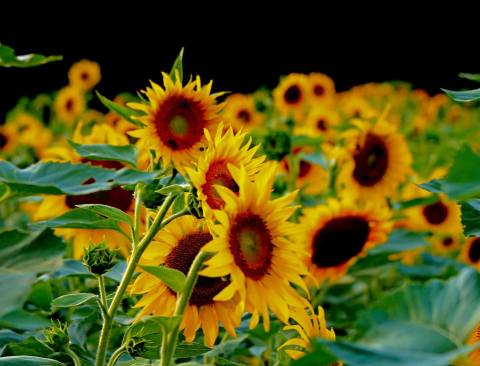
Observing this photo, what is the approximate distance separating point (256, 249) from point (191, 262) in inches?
6.6

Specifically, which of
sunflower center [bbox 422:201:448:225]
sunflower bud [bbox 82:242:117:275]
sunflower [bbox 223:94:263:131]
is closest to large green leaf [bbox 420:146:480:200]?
sunflower bud [bbox 82:242:117:275]

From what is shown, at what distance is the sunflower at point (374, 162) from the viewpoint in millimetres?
2256

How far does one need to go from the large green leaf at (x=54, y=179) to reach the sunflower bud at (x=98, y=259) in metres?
0.13

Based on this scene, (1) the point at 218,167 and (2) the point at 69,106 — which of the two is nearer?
(1) the point at 218,167

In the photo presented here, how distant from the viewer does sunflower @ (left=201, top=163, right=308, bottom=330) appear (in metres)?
0.82

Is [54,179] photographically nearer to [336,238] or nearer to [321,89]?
[336,238]

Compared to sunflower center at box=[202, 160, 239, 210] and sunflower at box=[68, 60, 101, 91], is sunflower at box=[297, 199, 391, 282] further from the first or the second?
sunflower at box=[68, 60, 101, 91]

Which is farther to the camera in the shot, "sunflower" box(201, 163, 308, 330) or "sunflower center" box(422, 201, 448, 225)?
"sunflower center" box(422, 201, 448, 225)

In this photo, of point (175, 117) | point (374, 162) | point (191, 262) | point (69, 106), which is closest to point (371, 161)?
point (374, 162)

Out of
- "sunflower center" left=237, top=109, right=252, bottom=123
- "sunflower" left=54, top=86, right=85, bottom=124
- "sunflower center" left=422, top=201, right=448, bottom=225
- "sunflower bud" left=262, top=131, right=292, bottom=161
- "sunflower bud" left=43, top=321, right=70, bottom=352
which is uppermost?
"sunflower" left=54, top=86, right=85, bottom=124

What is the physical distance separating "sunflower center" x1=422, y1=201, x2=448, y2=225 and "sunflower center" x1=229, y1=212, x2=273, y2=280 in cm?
175

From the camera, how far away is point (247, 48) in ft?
24.7

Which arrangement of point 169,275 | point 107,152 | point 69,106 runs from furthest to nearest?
1. point 69,106
2. point 107,152
3. point 169,275

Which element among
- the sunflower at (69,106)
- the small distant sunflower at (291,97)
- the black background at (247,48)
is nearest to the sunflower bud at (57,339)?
the small distant sunflower at (291,97)
